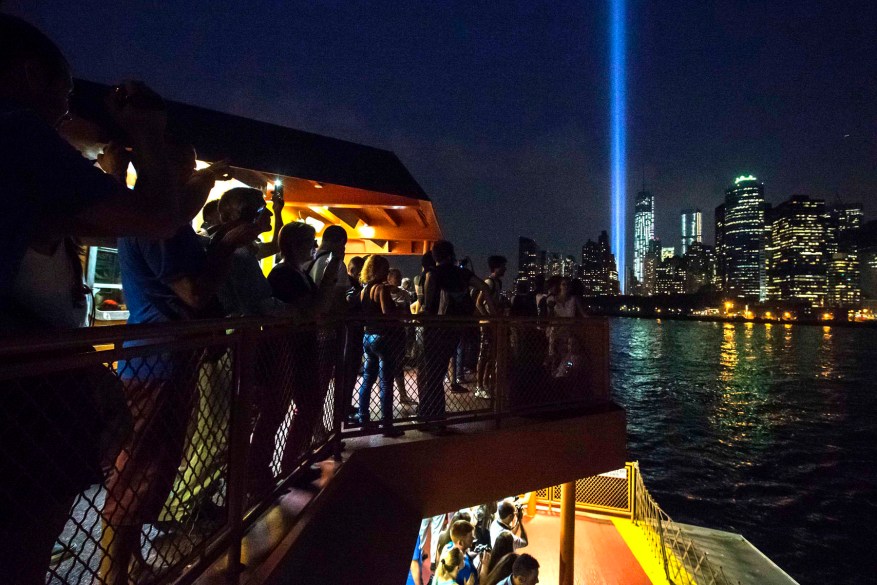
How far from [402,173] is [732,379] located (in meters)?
64.5

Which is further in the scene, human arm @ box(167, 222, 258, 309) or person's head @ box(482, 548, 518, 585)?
person's head @ box(482, 548, 518, 585)

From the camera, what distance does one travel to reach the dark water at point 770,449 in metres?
22.7

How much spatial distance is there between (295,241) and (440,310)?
2.18 m

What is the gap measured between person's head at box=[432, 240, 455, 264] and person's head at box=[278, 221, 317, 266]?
1.88 m

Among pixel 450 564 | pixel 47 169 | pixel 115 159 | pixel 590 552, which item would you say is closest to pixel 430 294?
pixel 115 159

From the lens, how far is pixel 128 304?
6.96ft

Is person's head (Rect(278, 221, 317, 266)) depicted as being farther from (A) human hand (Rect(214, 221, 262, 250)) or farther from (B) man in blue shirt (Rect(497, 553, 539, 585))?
(B) man in blue shirt (Rect(497, 553, 539, 585))

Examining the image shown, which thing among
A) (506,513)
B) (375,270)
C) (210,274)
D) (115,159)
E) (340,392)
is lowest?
(506,513)

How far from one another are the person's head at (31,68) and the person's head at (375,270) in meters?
3.36

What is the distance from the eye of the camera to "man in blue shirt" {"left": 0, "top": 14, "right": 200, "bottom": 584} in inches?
42.1

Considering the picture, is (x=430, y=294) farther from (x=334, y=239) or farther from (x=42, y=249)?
(x=42, y=249)

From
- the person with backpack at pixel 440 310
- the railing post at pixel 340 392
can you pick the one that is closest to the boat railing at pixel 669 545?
the person with backpack at pixel 440 310

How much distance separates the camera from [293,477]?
280 cm

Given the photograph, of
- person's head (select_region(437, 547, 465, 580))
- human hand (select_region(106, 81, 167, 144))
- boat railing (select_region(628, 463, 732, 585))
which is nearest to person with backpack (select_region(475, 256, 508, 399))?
person's head (select_region(437, 547, 465, 580))
